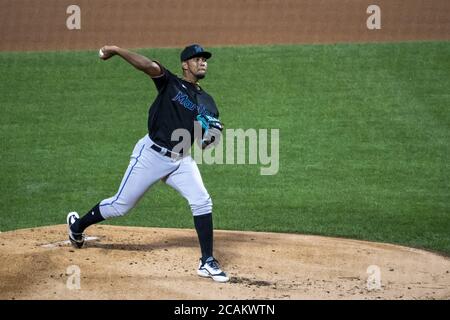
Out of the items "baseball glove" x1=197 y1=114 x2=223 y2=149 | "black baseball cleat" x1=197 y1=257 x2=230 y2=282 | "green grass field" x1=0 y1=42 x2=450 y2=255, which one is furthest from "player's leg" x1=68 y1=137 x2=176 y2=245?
"green grass field" x1=0 y1=42 x2=450 y2=255

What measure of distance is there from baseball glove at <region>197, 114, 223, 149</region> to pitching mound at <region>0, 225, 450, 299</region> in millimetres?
985

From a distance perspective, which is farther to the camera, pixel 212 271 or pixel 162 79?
pixel 162 79

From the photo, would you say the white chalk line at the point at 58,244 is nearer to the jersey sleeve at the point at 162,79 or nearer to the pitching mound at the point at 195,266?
the pitching mound at the point at 195,266

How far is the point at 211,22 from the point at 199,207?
9.69 m

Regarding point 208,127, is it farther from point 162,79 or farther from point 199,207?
point 199,207

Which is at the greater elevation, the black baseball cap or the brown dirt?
the brown dirt

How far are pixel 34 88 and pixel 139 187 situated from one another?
762 centimetres

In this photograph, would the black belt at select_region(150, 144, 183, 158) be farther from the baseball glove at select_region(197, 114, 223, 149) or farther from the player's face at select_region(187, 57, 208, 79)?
the player's face at select_region(187, 57, 208, 79)

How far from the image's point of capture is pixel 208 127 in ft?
21.9

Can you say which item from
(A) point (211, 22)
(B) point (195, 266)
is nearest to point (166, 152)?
(B) point (195, 266)

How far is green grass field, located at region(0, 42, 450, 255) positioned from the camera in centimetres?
910

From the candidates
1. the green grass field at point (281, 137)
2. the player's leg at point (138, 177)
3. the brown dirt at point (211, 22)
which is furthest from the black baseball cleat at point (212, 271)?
the brown dirt at point (211, 22)

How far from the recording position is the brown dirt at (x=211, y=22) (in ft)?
51.1
